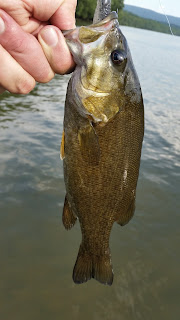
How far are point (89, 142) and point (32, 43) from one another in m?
0.65

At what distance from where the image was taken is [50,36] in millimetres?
1820

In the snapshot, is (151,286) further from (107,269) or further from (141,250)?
(107,269)

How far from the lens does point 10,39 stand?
5.65 feet

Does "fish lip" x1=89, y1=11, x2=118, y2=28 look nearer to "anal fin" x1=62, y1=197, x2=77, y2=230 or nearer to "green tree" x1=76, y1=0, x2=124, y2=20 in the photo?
"anal fin" x1=62, y1=197, x2=77, y2=230

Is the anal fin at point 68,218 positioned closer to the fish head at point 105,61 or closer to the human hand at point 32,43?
the fish head at point 105,61

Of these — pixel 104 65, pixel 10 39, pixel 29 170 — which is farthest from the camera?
pixel 29 170

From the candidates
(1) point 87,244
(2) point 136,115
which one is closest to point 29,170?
(1) point 87,244

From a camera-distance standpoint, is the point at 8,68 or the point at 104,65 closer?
the point at 8,68

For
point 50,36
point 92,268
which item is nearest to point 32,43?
point 50,36

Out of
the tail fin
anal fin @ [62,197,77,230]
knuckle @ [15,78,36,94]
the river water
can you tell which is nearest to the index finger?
knuckle @ [15,78,36,94]

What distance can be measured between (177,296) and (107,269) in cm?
251

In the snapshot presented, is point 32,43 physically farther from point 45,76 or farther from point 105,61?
point 105,61

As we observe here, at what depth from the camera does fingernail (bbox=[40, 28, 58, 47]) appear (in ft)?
5.97

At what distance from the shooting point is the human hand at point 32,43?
1.76 metres
